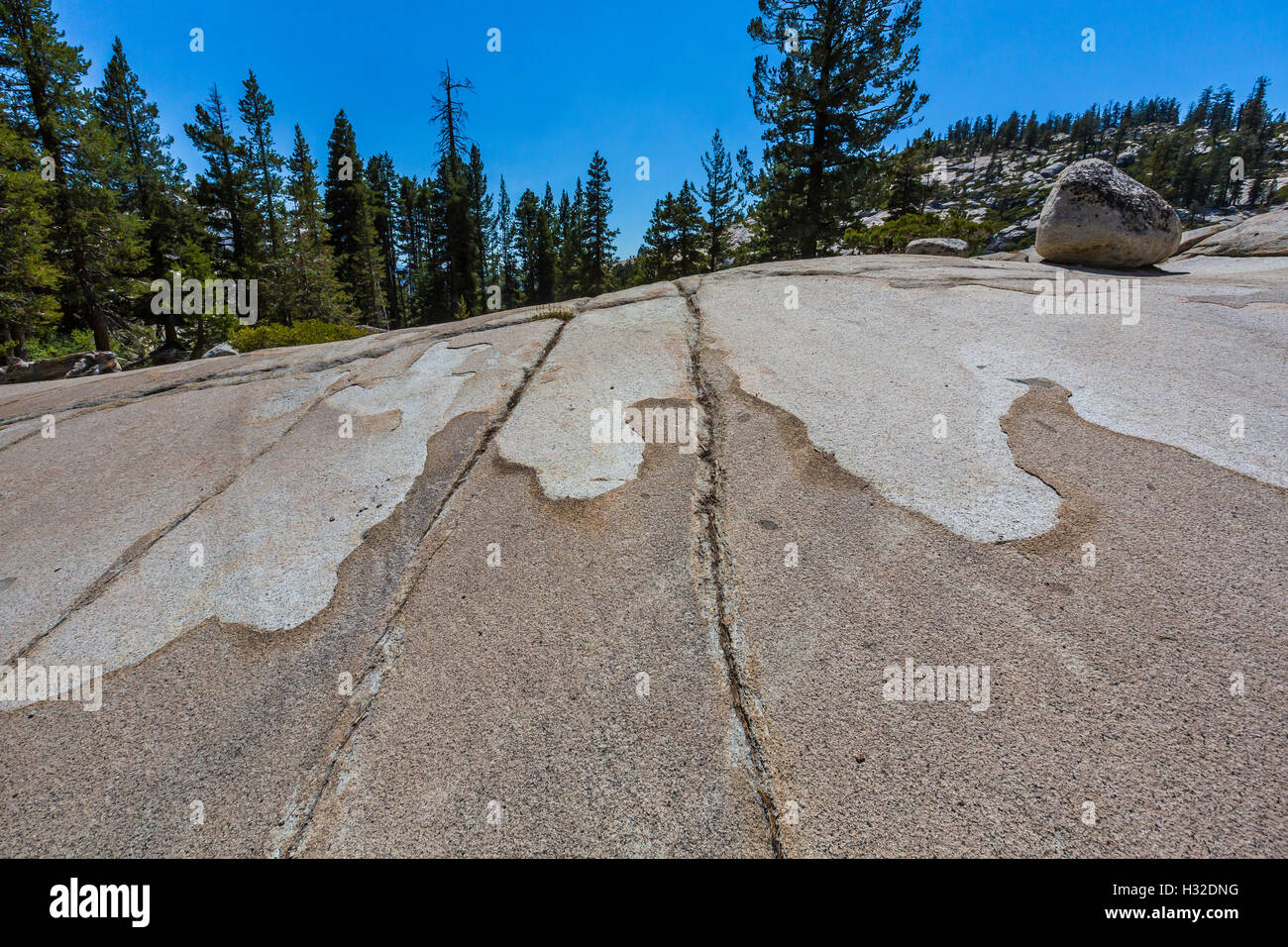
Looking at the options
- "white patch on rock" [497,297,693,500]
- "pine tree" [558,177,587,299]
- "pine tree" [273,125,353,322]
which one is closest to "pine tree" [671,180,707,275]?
"pine tree" [558,177,587,299]

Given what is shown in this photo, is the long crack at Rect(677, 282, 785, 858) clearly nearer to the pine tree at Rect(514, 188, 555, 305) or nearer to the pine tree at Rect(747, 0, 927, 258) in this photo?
the pine tree at Rect(747, 0, 927, 258)

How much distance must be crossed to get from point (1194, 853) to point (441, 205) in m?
50.1

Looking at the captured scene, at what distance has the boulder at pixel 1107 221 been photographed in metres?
8.31

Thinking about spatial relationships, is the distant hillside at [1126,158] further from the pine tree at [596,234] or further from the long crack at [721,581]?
the long crack at [721,581]

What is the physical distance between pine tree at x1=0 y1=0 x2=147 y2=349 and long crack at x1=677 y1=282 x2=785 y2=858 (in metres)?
24.3

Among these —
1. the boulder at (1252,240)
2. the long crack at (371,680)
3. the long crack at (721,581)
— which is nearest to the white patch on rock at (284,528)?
the long crack at (371,680)

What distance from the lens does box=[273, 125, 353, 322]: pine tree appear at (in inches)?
1078

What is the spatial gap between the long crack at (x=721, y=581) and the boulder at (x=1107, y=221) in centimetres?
791

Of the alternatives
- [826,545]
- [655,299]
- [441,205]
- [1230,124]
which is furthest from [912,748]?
[1230,124]

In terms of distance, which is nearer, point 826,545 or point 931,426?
point 826,545

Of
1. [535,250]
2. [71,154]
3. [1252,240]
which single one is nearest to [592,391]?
[1252,240]

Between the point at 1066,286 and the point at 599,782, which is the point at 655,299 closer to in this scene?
the point at 1066,286

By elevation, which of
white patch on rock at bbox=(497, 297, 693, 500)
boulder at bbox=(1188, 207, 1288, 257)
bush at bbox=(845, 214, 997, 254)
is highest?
bush at bbox=(845, 214, 997, 254)

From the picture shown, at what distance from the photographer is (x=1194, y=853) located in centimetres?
175
